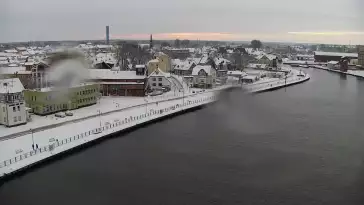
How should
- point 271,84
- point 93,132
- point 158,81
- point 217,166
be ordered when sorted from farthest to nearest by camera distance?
point 271,84
point 158,81
point 93,132
point 217,166

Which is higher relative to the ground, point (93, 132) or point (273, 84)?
point (273, 84)

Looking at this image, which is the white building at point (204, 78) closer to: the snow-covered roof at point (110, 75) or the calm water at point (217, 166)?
the snow-covered roof at point (110, 75)

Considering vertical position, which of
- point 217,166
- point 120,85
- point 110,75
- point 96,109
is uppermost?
point 110,75

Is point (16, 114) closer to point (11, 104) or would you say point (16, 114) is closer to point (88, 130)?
point (11, 104)

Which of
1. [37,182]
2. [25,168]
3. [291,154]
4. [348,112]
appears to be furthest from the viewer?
[348,112]

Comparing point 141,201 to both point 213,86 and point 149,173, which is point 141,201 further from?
point 213,86

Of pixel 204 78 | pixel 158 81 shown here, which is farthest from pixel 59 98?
pixel 204 78

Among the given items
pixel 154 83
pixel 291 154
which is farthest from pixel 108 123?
pixel 154 83
